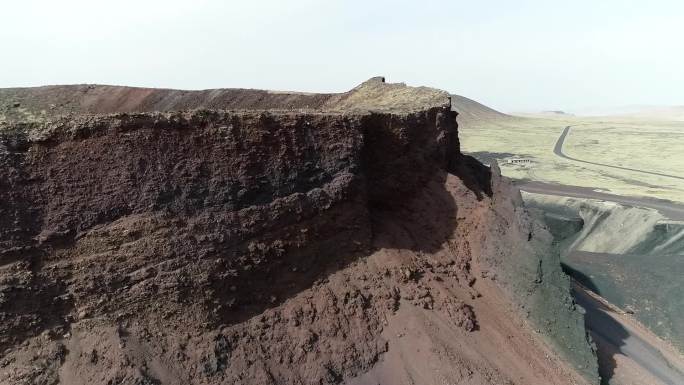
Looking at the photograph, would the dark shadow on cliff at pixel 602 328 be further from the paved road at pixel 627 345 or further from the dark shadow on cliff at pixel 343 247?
the dark shadow on cliff at pixel 343 247

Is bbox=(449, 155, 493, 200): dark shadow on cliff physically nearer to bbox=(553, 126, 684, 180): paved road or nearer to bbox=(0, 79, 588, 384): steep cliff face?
bbox=(0, 79, 588, 384): steep cliff face

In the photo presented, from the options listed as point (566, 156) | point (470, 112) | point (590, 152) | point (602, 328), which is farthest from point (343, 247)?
point (470, 112)

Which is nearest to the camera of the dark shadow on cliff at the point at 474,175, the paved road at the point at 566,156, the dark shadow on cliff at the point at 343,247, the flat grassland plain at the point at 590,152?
the dark shadow on cliff at the point at 343,247

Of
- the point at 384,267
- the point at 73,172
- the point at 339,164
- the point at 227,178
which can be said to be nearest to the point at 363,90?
the point at 339,164

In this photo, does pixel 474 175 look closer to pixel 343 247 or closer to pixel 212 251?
pixel 343 247

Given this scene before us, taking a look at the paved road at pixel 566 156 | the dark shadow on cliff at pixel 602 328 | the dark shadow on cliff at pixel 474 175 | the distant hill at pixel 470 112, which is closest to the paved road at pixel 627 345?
the dark shadow on cliff at pixel 602 328

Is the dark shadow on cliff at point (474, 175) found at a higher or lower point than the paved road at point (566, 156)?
higher

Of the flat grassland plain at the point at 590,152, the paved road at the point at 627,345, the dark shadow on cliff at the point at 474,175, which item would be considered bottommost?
the paved road at the point at 627,345
